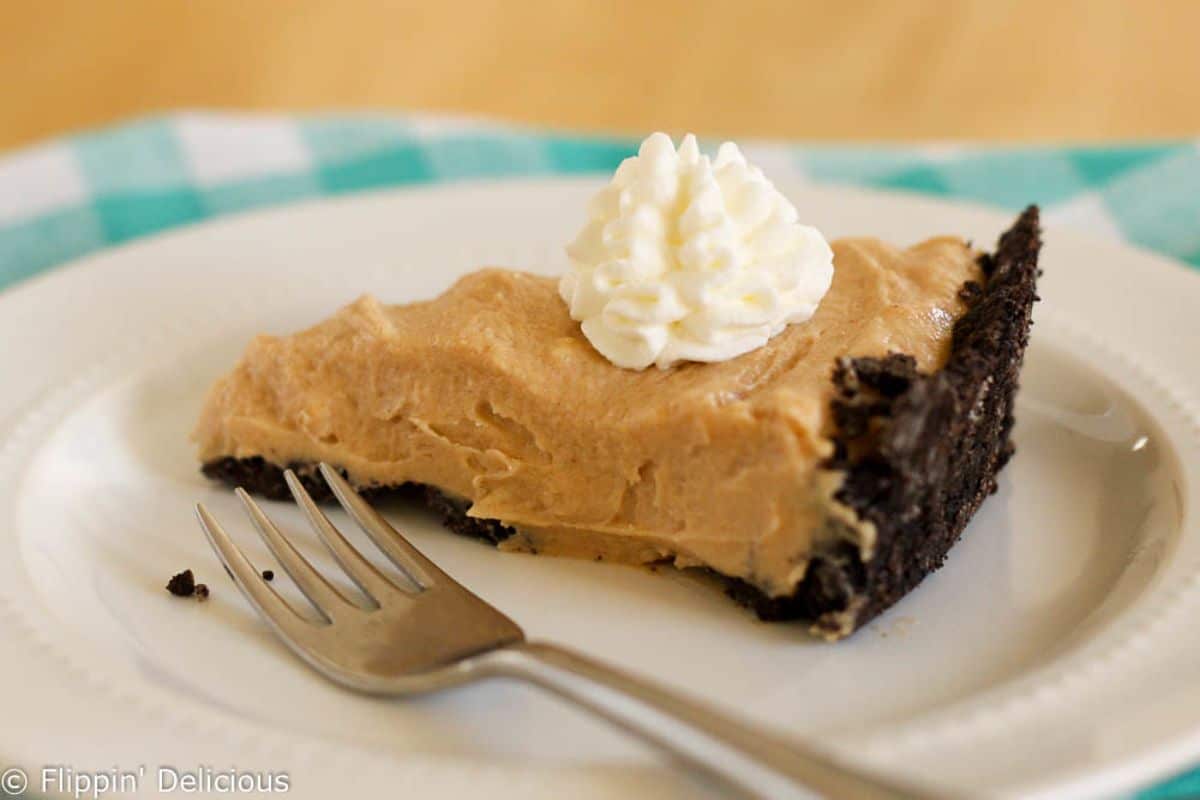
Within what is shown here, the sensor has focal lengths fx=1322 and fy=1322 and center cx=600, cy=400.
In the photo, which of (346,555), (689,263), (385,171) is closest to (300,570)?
(346,555)

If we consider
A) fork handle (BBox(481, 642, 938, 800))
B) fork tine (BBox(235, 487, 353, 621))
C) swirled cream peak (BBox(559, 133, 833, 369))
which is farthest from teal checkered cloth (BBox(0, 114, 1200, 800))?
fork handle (BBox(481, 642, 938, 800))

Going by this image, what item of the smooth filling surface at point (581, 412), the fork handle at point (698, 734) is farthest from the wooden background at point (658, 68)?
the fork handle at point (698, 734)

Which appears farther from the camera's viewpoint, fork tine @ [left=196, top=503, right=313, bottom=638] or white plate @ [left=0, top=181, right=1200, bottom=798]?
fork tine @ [left=196, top=503, right=313, bottom=638]

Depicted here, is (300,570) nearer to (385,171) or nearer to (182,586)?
(182,586)

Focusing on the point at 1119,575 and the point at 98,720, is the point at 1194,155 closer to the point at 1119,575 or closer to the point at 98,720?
the point at 1119,575

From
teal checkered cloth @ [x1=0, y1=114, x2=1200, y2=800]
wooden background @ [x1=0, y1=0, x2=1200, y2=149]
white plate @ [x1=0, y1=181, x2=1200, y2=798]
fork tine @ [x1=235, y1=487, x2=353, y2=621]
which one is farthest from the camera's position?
wooden background @ [x1=0, y1=0, x2=1200, y2=149]

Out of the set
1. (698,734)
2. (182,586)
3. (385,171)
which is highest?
(385,171)

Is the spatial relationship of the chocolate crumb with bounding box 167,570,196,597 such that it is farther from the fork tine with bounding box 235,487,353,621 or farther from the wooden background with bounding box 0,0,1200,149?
the wooden background with bounding box 0,0,1200,149

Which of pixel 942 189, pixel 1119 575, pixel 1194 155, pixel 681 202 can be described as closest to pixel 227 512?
pixel 681 202
